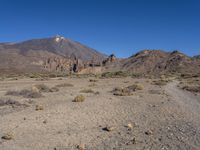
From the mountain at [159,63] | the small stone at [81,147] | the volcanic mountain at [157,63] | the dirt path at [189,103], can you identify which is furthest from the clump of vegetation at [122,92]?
the mountain at [159,63]

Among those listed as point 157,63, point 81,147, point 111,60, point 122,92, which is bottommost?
point 81,147

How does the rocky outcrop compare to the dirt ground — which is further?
the rocky outcrop

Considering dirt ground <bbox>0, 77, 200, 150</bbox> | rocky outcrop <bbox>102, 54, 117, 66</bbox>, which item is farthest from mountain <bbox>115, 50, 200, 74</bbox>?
dirt ground <bbox>0, 77, 200, 150</bbox>

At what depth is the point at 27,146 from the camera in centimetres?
953

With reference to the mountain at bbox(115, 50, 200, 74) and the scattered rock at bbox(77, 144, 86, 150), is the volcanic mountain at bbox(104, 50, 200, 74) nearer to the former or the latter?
the mountain at bbox(115, 50, 200, 74)

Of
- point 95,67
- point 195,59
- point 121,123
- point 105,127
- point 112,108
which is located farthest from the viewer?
point 95,67

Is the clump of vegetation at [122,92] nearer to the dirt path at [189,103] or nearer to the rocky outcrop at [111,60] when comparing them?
the dirt path at [189,103]

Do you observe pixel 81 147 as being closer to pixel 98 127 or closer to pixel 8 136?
pixel 8 136

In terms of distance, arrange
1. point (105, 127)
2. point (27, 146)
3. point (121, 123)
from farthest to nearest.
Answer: point (121, 123), point (105, 127), point (27, 146)

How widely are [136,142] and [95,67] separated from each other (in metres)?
124

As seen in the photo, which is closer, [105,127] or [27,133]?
[27,133]

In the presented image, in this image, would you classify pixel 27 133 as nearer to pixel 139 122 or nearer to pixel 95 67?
pixel 139 122

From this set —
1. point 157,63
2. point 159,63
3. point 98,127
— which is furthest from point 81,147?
point 157,63

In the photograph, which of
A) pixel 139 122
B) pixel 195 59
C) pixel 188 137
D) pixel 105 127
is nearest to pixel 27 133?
pixel 105 127
